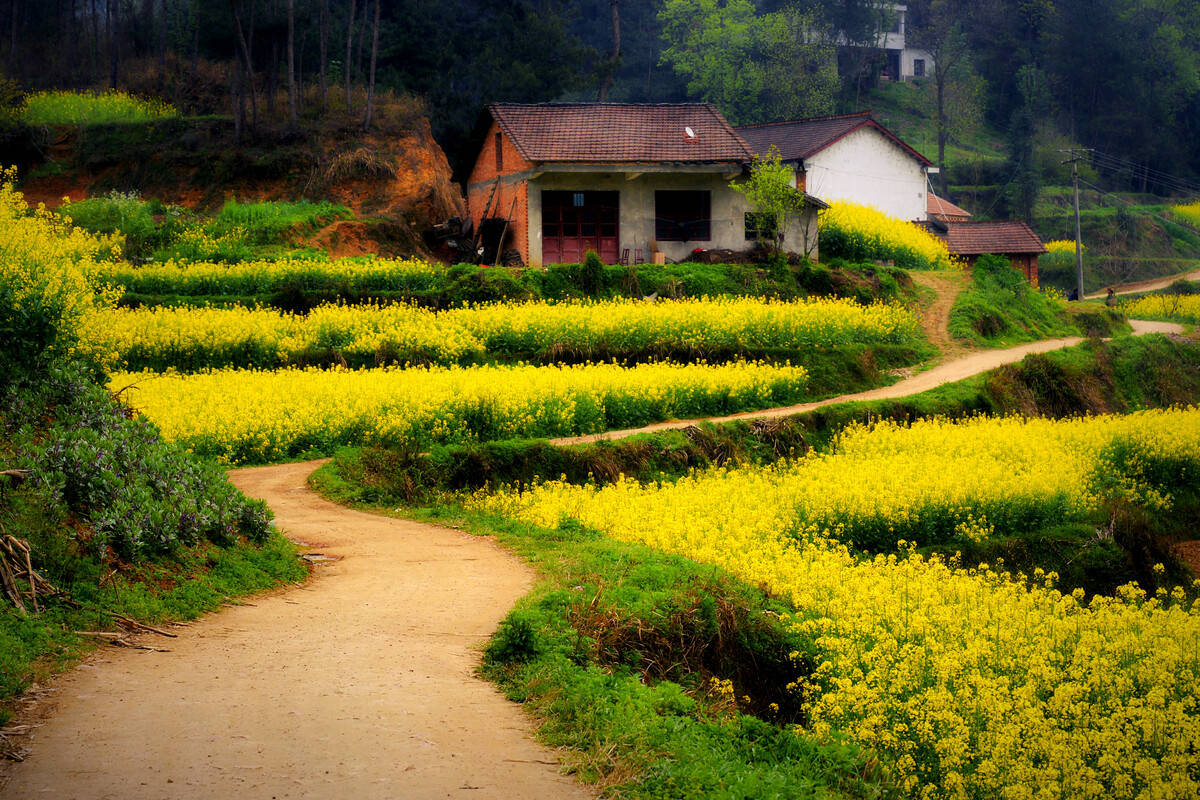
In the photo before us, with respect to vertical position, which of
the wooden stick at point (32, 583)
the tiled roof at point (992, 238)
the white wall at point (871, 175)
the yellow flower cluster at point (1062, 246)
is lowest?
the wooden stick at point (32, 583)

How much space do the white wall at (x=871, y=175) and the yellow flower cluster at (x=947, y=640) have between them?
2715 centimetres

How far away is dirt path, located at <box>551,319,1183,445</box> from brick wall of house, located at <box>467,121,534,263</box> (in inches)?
505

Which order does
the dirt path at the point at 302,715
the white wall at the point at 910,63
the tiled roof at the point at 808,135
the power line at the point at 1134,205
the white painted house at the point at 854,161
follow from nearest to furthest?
the dirt path at the point at 302,715 → the tiled roof at the point at 808,135 → the white painted house at the point at 854,161 → the power line at the point at 1134,205 → the white wall at the point at 910,63

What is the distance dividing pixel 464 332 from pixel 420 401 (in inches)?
237

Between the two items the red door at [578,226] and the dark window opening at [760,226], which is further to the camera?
the red door at [578,226]

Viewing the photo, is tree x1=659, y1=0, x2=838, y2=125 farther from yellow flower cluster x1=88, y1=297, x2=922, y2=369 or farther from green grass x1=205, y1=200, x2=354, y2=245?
yellow flower cluster x1=88, y1=297, x2=922, y2=369

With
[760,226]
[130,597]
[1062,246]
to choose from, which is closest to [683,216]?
[760,226]

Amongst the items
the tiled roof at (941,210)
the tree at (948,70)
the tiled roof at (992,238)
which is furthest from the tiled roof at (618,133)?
the tree at (948,70)

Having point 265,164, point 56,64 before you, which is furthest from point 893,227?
point 56,64

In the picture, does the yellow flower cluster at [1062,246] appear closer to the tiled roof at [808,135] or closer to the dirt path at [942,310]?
the tiled roof at [808,135]

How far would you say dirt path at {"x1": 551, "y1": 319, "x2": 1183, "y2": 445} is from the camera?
1666 cm

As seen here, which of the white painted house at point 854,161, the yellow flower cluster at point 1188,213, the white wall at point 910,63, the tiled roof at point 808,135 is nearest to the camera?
the tiled roof at point 808,135

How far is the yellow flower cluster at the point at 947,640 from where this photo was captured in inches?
254

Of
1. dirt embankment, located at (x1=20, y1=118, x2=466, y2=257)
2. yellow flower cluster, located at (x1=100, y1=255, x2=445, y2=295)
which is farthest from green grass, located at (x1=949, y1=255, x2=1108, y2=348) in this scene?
dirt embankment, located at (x1=20, y1=118, x2=466, y2=257)
